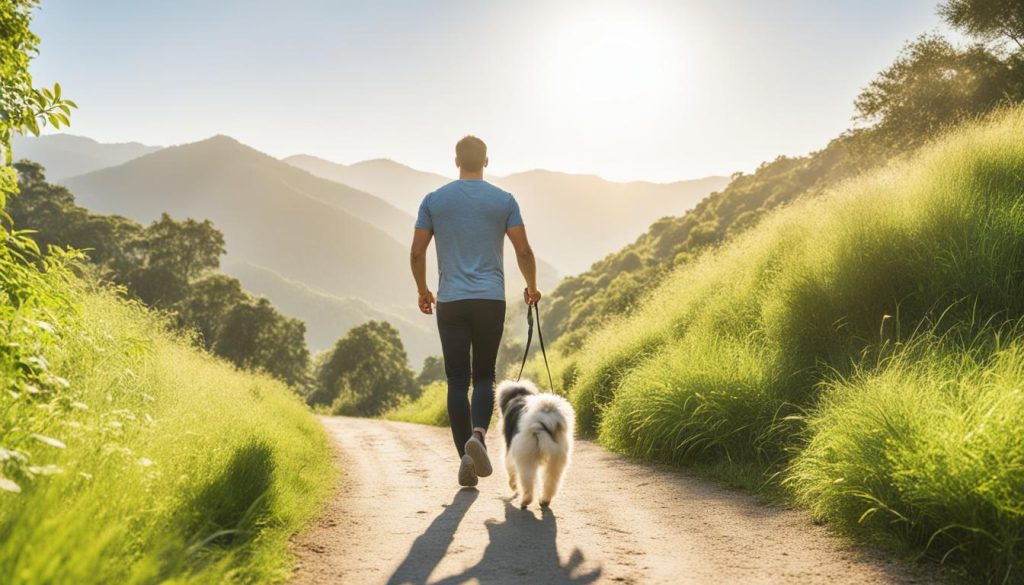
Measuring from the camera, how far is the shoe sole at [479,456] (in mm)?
4949

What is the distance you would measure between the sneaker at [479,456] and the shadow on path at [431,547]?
26 centimetres

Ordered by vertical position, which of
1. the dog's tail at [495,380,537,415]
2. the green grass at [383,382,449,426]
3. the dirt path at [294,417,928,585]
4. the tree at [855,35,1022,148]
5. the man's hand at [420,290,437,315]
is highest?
the tree at [855,35,1022,148]

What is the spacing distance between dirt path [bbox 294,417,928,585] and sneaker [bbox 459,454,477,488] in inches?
4.4

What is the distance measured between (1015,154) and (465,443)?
738 centimetres

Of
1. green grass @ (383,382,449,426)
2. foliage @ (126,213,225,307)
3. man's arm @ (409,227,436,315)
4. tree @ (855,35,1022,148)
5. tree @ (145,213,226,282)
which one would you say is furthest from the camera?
tree @ (145,213,226,282)

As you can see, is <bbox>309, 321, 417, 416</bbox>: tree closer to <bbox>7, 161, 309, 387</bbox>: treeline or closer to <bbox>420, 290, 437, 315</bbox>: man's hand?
<bbox>7, 161, 309, 387</bbox>: treeline

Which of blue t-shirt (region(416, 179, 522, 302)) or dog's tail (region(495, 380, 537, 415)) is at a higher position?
blue t-shirt (region(416, 179, 522, 302))

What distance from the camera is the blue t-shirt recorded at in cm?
504

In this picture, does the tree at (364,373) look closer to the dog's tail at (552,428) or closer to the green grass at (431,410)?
the green grass at (431,410)

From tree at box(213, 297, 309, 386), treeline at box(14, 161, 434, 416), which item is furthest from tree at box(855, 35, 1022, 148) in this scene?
tree at box(213, 297, 309, 386)

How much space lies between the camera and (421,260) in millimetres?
5309

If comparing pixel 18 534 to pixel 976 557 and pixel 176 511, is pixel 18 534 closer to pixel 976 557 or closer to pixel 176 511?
pixel 176 511

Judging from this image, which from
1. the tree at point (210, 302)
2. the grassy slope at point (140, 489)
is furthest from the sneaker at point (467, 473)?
the tree at point (210, 302)

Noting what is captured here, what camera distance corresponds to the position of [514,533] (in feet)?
13.2
